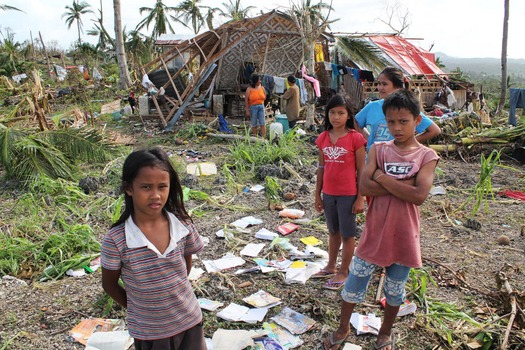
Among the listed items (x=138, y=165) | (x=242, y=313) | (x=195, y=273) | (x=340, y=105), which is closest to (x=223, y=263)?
(x=195, y=273)

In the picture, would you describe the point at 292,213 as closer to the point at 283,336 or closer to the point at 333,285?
the point at 333,285

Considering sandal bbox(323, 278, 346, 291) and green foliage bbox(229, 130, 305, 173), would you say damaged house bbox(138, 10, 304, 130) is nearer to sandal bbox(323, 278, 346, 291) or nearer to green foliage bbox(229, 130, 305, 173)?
green foliage bbox(229, 130, 305, 173)

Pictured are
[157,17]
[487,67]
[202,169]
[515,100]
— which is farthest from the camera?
[487,67]

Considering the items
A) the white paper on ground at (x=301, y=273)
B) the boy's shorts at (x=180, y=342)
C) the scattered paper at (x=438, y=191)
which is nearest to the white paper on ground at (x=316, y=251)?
the white paper on ground at (x=301, y=273)

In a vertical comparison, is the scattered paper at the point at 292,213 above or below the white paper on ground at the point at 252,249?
above

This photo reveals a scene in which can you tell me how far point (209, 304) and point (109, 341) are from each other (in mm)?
685

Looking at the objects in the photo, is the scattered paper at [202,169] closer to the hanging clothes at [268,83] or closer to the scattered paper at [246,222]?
the scattered paper at [246,222]

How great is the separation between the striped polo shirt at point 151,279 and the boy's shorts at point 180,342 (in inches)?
1.5

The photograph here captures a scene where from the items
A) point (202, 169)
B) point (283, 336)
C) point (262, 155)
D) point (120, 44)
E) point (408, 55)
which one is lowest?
point (283, 336)

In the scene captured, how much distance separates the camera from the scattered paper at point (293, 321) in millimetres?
2504

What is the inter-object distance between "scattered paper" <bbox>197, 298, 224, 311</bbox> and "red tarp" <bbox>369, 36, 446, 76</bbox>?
31.9 feet

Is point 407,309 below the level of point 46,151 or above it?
below

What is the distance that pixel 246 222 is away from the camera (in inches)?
165

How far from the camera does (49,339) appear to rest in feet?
8.01
